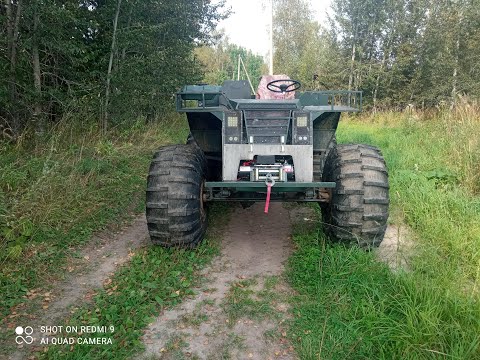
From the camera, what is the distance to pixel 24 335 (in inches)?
113

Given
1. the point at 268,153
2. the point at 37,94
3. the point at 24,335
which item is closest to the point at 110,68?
the point at 37,94

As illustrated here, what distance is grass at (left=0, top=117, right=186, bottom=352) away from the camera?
3775mm

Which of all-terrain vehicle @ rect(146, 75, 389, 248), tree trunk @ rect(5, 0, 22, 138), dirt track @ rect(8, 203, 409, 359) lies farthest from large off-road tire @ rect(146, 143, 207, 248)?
tree trunk @ rect(5, 0, 22, 138)

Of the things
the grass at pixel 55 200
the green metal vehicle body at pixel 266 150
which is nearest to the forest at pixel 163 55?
the grass at pixel 55 200

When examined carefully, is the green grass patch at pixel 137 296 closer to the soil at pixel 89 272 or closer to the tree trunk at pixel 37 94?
the soil at pixel 89 272

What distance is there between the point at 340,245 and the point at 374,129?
9162 mm

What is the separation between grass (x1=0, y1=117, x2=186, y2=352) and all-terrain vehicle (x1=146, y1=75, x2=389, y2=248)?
1153 millimetres

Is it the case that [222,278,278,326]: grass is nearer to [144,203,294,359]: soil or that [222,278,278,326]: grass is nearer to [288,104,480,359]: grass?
[144,203,294,359]: soil

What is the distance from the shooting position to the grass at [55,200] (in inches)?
149

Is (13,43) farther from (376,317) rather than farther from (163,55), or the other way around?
(376,317)

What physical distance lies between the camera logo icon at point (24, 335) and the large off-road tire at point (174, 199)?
1.40 m

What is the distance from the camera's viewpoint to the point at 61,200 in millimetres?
5020

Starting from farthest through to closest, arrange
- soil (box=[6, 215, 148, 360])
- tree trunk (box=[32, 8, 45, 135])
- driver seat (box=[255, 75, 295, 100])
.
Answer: tree trunk (box=[32, 8, 45, 135])
driver seat (box=[255, 75, 295, 100])
soil (box=[6, 215, 148, 360])

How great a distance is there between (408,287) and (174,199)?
7.12 ft
